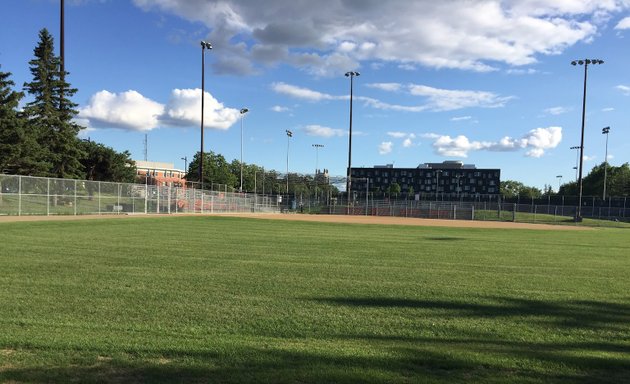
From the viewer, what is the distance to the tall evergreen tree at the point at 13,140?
38562mm

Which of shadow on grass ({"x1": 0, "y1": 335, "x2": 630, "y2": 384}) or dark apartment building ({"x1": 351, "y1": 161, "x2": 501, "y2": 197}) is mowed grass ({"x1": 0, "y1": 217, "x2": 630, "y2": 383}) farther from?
dark apartment building ({"x1": 351, "y1": 161, "x2": 501, "y2": 197})

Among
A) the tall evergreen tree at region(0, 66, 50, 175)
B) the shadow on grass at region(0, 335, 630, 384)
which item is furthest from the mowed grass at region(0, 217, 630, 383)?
the tall evergreen tree at region(0, 66, 50, 175)

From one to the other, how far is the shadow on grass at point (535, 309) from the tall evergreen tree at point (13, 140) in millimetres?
39346

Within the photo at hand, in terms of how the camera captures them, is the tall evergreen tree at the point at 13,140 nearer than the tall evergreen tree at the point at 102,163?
Yes

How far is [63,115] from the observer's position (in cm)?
4534

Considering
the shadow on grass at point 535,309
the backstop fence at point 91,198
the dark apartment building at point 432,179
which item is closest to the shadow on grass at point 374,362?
the shadow on grass at point 535,309

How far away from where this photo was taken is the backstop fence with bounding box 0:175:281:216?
98.1 ft

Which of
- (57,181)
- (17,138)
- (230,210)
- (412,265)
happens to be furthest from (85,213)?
(412,265)

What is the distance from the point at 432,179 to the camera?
181750 mm

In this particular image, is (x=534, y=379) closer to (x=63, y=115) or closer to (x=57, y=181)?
(x=57, y=181)

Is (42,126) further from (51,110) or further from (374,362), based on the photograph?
(374,362)

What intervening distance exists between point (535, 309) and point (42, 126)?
47.2m

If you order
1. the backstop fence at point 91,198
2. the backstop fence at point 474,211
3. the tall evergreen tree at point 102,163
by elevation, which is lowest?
the backstop fence at point 474,211

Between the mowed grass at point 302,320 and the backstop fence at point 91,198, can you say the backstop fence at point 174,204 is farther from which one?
the mowed grass at point 302,320
